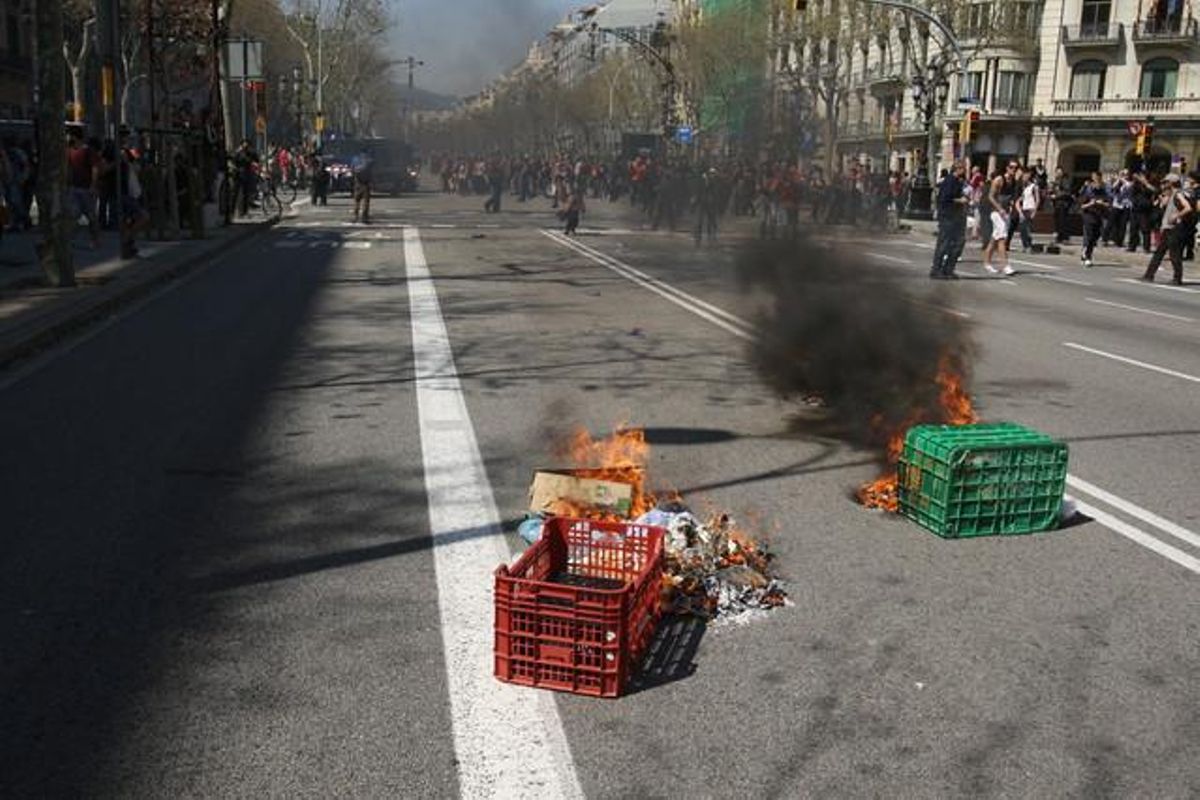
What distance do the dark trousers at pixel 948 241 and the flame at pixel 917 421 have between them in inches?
423

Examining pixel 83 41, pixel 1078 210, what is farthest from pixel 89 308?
A: pixel 83 41

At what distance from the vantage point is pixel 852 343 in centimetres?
822

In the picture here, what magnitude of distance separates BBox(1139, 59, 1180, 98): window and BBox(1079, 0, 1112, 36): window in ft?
9.41

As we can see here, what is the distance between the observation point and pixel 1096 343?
12.3 meters

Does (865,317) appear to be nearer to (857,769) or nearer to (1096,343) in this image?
(1096,343)

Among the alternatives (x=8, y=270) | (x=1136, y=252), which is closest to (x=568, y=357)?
(x=8, y=270)

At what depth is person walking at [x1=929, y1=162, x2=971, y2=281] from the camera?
18.1 meters

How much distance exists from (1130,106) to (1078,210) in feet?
108

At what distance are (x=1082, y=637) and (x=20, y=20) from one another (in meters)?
61.3

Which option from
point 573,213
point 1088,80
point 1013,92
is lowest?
point 573,213

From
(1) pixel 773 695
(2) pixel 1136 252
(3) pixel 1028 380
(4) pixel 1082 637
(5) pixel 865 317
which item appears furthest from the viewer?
(2) pixel 1136 252

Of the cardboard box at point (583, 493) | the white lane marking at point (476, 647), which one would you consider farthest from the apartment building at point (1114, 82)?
the cardboard box at point (583, 493)

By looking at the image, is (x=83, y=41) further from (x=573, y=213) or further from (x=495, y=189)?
(x=573, y=213)

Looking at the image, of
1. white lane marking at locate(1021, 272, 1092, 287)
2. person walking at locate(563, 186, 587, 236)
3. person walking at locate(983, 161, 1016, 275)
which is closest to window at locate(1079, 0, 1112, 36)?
person walking at locate(563, 186, 587, 236)
